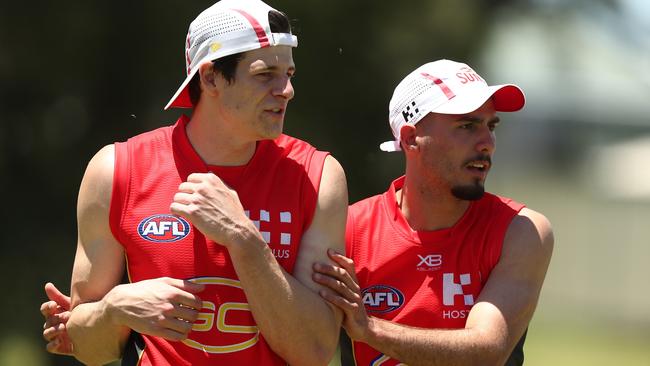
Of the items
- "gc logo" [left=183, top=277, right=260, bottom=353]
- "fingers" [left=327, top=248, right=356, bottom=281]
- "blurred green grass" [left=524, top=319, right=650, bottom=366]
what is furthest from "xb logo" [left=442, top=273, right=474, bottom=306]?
"blurred green grass" [left=524, top=319, right=650, bottom=366]

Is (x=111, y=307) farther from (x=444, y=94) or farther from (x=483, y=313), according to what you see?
(x=444, y=94)

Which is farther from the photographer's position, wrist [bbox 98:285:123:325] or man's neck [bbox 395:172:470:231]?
man's neck [bbox 395:172:470:231]

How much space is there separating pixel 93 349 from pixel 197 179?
2.80 ft

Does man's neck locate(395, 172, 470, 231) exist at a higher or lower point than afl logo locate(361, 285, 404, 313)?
higher

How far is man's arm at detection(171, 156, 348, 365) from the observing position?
4141 mm

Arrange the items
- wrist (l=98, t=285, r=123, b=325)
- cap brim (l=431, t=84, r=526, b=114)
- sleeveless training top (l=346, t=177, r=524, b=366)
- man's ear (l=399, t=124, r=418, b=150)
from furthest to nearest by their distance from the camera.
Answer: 1. man's ear (l=399, t=124, r=418, b=150)
2. cap brim (l=431, t=84, r=526, b=114)
3. sleeveless training top (l=346, t=177, r=524, b=366)
4. wrist (l=98, t=285, r=123, b=325)

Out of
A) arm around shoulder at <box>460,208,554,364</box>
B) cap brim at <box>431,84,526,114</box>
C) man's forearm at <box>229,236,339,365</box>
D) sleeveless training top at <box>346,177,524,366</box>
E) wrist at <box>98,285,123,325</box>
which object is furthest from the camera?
cap brim at <box>431,84,526,114</box>

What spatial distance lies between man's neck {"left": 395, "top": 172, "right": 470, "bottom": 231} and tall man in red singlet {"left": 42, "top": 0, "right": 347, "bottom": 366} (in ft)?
2.48

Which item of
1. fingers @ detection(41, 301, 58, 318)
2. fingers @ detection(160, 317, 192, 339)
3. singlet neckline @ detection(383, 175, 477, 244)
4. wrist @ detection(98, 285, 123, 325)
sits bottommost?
fingers @ detection(41, 301, 58, 318)

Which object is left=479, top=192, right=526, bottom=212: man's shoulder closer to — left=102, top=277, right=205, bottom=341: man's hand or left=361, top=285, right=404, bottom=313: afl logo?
left=361, top=285, right=404, bottom=313: afl logo

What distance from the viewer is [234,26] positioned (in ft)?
14.3

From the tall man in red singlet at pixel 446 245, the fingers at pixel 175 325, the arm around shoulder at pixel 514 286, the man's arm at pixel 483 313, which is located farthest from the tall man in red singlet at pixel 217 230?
the arm around shoulder at pixel 514 286

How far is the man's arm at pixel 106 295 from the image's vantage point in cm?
419

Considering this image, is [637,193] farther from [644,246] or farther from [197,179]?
[197,179]
